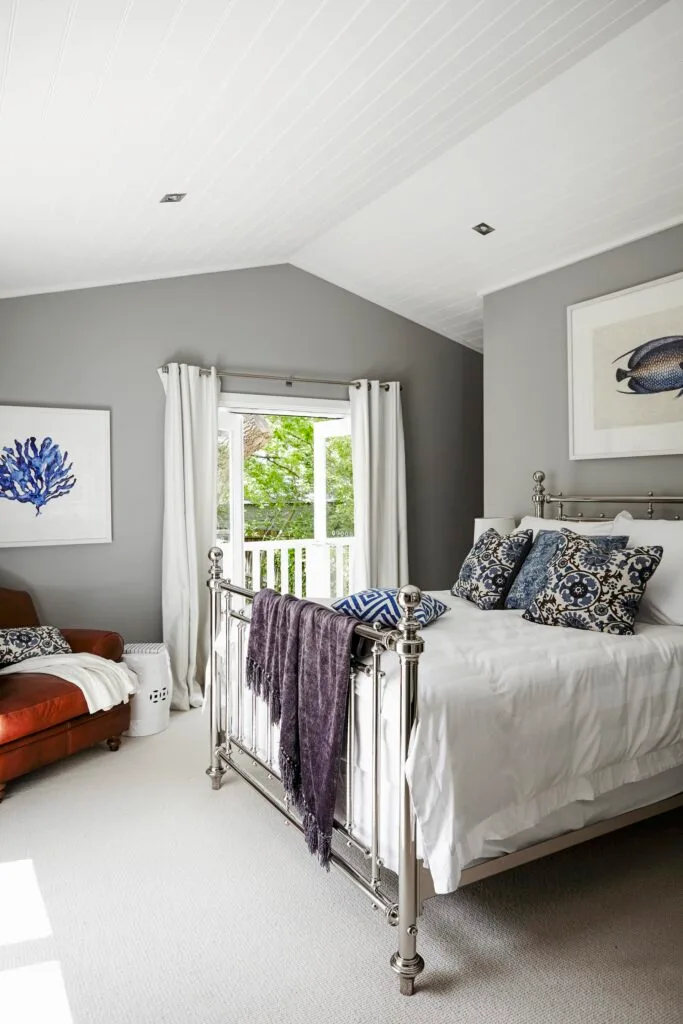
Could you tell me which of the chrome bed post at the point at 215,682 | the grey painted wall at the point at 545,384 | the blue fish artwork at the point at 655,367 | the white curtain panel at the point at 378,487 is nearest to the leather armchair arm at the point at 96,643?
the chrome bed post at the point at 215,682

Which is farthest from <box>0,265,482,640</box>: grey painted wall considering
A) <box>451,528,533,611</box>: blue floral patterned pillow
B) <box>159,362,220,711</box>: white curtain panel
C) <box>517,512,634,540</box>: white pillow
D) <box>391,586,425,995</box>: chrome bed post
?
<box>391,586,425,995</box>: chrome bed post

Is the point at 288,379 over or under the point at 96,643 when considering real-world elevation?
over

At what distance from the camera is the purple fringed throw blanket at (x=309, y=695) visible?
2.20m

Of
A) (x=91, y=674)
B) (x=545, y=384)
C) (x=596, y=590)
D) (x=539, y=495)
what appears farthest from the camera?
(x=545, y=384)

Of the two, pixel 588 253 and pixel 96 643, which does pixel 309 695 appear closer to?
pixel 96 643

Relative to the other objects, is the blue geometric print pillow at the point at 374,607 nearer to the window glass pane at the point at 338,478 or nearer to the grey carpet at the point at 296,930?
the grey carpet at the point at 296,930

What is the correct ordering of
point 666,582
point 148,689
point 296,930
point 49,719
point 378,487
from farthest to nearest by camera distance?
point 378,487 < point 148,689 < point 49,719 < point 666,582 < point 296,930

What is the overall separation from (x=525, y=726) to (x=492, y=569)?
4.51ft

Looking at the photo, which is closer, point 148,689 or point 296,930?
point 296,930

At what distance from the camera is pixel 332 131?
3.00 m

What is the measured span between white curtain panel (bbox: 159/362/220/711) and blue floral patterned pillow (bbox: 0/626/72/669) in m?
0.84

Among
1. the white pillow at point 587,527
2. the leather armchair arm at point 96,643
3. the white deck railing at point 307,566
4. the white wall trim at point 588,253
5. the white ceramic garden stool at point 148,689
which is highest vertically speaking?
the white wall trim at point 588,253

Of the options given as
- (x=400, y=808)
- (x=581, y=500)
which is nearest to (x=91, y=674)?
(x=400, y=808)

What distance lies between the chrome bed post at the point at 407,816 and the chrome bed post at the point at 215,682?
4.74 ft
